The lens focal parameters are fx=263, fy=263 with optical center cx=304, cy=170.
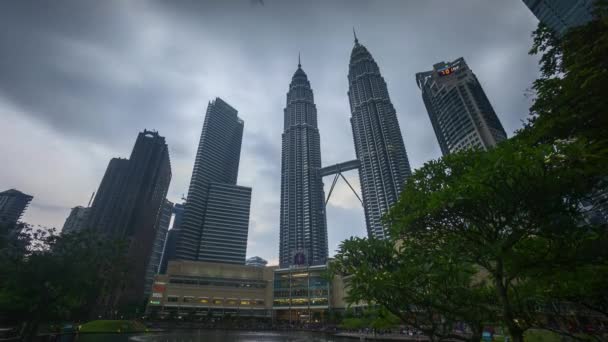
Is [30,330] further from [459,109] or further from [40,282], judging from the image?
[459,109]

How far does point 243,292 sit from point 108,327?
53.7m

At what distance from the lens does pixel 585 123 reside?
34.8ft

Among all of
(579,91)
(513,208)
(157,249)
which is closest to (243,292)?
(513,208)

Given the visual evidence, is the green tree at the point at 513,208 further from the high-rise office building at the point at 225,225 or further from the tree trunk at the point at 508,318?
the high-rise office building at the point at 225,225

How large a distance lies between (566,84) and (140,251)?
152 meters

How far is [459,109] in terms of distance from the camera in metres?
123

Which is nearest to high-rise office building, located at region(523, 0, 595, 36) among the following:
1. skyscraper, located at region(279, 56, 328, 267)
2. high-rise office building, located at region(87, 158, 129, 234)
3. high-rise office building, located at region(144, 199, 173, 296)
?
skyscraper, located at region(279, 56, 328, 267)

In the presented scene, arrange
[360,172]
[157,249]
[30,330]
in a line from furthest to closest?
[157,249]
[360,172]
[30,330]

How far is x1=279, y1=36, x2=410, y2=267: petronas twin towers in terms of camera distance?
149 meters

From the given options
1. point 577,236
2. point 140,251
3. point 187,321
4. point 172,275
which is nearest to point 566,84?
point 577,236

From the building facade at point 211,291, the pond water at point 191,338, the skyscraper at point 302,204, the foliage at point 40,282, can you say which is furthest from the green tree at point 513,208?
the skyscraper at point 302,204

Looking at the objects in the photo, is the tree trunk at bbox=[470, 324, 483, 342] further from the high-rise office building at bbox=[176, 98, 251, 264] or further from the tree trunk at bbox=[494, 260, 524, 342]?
the high-rise office building at bbox=[176, 98, 251, 264]

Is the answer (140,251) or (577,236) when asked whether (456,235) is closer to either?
(577,236)

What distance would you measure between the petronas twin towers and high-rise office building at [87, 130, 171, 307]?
247 ft
